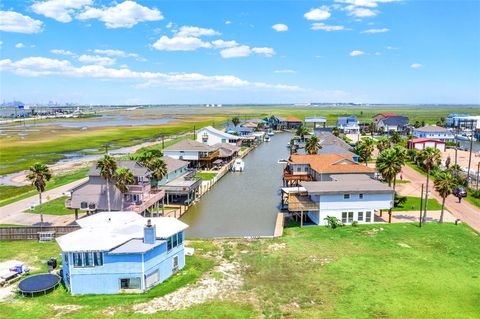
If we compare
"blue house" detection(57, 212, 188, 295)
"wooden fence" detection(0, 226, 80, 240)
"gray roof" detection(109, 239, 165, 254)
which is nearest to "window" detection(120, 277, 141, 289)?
"blue house" detection(57, 212, 188, 295)

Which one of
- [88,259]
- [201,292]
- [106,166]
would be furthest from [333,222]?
[88,259]

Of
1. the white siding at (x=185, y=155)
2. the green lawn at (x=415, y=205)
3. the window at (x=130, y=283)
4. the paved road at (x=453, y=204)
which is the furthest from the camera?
the white siding at (x=185, y=155)

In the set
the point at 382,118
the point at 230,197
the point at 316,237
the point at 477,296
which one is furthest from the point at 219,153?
the point at 382,118

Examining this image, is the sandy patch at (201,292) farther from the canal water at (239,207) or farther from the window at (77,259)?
the canal water at (239,207)

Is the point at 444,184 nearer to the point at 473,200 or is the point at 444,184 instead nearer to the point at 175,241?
the point at 473,200

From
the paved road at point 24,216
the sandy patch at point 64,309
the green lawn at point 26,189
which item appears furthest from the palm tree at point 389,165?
the green lawn at point 26,189

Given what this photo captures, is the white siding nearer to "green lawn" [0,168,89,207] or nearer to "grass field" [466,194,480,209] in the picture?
"green lawn" [0,168,89,207]
